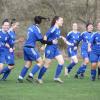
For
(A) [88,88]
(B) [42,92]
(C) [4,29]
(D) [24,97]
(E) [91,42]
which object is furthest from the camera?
(E) [91,42]

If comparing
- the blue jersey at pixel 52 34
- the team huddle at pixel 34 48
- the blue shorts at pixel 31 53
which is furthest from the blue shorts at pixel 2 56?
the blue jersey at pixel 52 34

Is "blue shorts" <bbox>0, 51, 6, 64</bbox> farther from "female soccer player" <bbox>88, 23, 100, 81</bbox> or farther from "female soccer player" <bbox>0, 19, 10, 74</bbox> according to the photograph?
"female soccer player" <bbox>88, 23, 100, 81</bbox>

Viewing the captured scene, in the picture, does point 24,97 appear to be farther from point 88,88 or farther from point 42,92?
point 88,88

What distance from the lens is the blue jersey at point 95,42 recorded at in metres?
16.0

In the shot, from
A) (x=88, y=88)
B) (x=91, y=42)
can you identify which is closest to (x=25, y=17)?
(x=91, y=42)

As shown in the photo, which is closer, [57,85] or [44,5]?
[57,85]

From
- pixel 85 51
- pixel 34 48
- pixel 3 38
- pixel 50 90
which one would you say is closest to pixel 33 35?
pixel 34 48

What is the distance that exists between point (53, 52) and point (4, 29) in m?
1.61

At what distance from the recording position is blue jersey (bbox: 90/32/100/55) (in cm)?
1597

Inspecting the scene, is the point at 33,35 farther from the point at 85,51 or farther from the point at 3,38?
the point at 85,51

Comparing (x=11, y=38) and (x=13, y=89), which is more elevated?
(x=11, y=38)

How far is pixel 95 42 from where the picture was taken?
1611 centimetres

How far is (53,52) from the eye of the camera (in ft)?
50.3

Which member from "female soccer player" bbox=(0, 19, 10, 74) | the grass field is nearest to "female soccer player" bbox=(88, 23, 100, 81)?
the grass field
